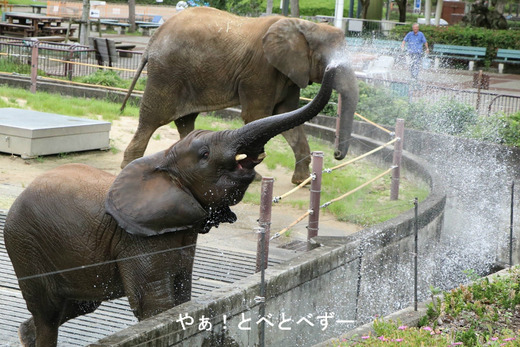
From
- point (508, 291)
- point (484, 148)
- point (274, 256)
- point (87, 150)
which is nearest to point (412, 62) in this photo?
point (484, 148)

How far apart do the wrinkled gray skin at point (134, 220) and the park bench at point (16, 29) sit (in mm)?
28051

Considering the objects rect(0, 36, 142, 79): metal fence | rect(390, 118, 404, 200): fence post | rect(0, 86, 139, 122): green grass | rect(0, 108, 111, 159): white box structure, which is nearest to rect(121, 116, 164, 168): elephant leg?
rect(0, 108, 111, 159): white box structure

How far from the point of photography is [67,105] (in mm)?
17188

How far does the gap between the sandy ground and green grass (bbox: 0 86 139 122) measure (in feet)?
1.41

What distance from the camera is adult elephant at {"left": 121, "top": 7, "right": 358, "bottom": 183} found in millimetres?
11734

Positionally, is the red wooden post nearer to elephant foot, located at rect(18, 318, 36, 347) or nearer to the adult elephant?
the adult elephant

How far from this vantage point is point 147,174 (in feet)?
19.4

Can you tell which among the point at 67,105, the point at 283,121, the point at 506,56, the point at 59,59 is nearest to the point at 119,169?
the point at 67,105

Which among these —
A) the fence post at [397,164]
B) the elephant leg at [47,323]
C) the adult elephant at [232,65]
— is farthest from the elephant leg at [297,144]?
the elephant leg at [47,323]

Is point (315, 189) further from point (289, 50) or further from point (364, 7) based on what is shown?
point (364, 7)

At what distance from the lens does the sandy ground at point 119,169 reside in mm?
10477

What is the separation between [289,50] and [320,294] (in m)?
4.78

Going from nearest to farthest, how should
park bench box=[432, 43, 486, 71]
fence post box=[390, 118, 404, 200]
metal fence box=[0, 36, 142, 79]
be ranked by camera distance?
fence post box=[390, 118, 404, 200] < metal fence box=[0, 36, 142, 79] < park bench box=[432, 43, 486, 71]

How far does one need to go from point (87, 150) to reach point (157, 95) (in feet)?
7.51
